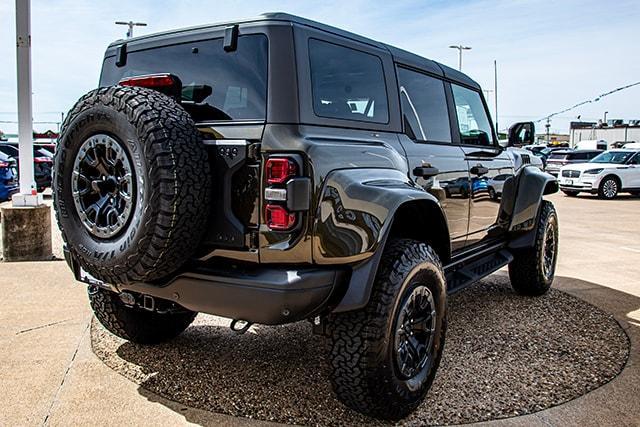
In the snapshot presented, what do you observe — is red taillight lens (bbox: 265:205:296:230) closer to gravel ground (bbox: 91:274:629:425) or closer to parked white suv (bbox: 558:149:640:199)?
gravel ground (bbox: 91:274:629:425)

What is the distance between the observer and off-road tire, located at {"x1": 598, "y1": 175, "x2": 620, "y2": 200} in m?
17.8

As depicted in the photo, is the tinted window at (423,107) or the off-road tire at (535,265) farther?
the off-road tire at (535,265)

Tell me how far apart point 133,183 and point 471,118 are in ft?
10.0

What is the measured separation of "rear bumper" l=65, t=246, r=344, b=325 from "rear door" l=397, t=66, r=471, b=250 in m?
1.10

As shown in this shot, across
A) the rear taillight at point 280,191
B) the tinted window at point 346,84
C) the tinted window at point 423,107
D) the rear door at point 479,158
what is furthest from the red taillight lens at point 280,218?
the rear door at point 479,158

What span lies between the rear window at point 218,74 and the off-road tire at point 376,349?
1.02 meters

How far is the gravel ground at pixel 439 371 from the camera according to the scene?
10.1 ft

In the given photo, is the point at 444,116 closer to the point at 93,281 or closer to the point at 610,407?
the point at 610,407

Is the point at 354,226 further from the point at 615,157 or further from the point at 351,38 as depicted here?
the point at 615,157

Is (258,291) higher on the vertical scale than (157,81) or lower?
lower

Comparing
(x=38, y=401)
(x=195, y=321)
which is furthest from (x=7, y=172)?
(x=38, y=401)

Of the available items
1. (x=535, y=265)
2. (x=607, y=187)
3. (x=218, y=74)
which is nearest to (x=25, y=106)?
(x=218, y=74)

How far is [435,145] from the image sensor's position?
3797 millimetres

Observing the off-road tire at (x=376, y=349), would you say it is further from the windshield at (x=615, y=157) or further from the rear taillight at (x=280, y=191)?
the windshield at (x=615, y=157)
